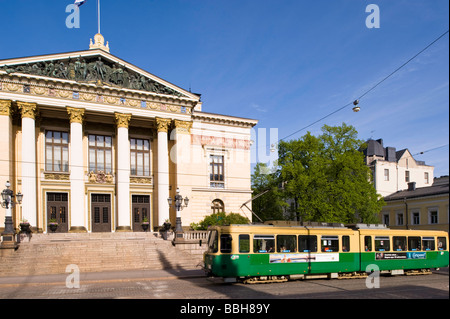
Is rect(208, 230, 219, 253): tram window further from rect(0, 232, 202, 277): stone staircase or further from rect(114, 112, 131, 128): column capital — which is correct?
rect(114, 112, 131, 128): column capital

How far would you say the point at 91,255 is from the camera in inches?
1014

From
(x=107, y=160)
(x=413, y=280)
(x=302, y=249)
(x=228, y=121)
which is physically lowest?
(x=413, y=280)

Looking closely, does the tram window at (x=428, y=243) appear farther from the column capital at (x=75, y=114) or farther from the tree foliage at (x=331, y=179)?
the column capital at (x=75, y=114)

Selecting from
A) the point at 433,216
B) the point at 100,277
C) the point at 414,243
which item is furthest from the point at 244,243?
the point at 433,216

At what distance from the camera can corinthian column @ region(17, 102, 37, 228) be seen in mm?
29750

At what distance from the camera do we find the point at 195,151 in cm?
3897

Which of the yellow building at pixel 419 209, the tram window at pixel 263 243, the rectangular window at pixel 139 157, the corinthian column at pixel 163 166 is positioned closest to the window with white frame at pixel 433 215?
the yellow building at pixel 419 209

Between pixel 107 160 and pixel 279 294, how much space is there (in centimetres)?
2539

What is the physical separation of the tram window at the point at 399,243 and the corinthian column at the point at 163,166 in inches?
764

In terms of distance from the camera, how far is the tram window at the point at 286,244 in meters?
18.4
